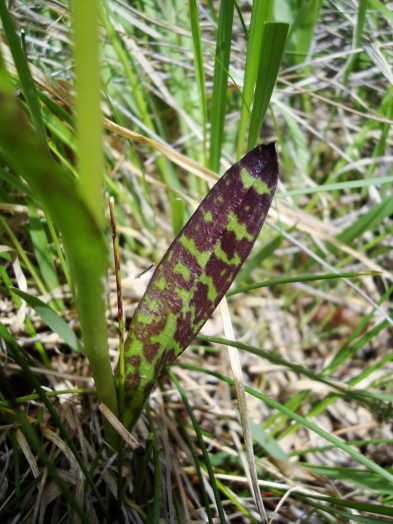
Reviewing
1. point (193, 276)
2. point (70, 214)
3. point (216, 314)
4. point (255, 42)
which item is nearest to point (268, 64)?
point (255, 42)

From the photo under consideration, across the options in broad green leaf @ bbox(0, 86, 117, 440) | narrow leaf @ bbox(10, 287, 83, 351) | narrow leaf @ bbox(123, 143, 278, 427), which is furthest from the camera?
narrow leaf @ bbox(10, 287, 83, 351)

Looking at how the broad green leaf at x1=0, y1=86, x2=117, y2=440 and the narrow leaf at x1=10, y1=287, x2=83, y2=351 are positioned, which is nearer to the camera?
the broad green leaf at x1=0, y1=86, x2=117, y2=440

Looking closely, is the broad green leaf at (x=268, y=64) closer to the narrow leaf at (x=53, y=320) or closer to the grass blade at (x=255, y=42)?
the grass blade at (x=255, y=42)

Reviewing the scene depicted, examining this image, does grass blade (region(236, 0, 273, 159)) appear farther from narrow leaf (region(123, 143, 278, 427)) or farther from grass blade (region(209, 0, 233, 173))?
narrow leaf (region(123, 143, 278, 427))

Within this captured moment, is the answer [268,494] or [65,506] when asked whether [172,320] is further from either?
[268,494]

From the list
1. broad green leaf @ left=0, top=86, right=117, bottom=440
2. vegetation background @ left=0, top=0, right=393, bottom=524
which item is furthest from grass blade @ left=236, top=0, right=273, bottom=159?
broad green leaf @ left=0, top=86, right=117, bottom=440

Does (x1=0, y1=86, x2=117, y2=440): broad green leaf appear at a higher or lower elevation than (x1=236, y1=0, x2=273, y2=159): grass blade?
lower

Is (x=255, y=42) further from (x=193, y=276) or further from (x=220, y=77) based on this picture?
(x=193, y=276)
